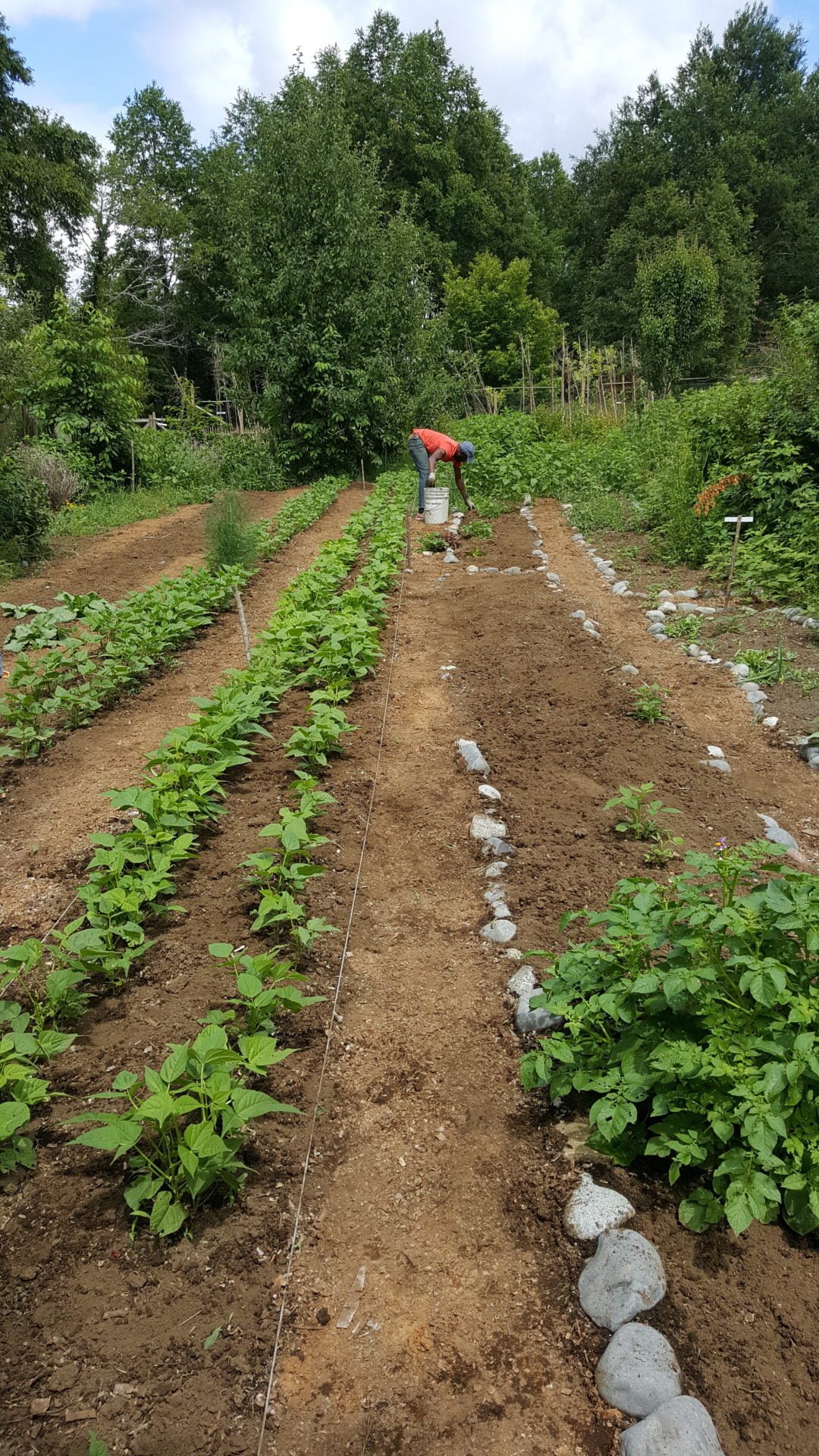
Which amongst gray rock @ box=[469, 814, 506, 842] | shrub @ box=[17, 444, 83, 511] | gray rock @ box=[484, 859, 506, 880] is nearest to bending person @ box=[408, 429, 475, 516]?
shrub @ box=[17, 444, 83, 511]

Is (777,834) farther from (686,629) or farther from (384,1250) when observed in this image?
(686,629)

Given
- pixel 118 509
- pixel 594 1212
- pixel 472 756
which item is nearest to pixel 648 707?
pixel 472 756

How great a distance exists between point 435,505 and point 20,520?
17.6 feet

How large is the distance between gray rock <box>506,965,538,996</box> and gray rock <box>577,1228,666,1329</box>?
3.36ft

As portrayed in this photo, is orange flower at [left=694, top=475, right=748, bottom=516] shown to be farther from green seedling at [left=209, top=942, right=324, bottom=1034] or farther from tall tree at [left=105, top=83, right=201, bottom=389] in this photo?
tall tree at [left=105, top=83, right=201, bottom=389]

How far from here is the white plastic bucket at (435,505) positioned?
11562 millimetres

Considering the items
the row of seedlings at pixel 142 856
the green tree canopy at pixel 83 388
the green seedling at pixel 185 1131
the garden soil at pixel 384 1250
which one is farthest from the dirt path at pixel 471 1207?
the green tree canopy at pixel 83 388

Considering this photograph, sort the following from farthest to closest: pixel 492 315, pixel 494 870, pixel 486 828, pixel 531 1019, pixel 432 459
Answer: pixel 492 315, pixel 432 459, pixel 486 828, pixel 494 870, pixel 531 1019

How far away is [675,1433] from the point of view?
5.46 feet

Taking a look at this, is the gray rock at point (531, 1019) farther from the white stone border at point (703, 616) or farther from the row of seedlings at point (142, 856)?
the white stone border at point (703, 616)

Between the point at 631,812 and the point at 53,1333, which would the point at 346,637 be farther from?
the point at 53,1333

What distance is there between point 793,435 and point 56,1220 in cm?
910

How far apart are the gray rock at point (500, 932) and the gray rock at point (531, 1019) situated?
38cm

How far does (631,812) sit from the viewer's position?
4.09m
